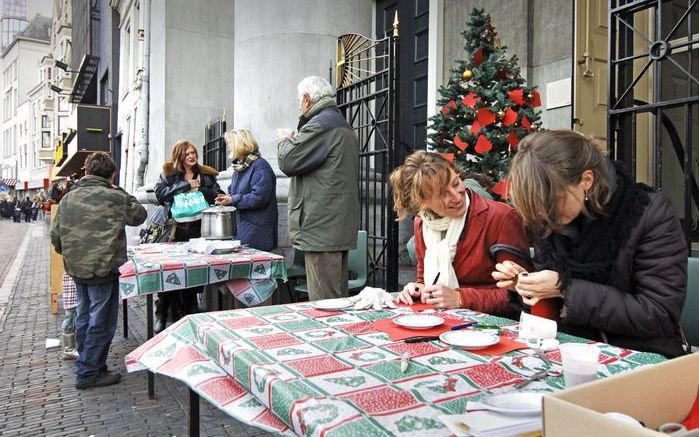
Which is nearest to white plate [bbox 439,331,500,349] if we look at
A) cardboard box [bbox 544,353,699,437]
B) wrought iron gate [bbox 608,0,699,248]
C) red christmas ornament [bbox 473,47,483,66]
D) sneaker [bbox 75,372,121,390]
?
cardboard box [bbox 544,353,699,437]

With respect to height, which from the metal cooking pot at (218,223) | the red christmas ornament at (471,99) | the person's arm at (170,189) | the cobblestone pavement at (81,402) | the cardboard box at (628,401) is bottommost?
the cobblestone pavement at (81,402)

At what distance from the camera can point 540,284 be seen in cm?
191

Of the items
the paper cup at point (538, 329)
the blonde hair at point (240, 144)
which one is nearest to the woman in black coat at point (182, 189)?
the blonde hair at point (240, 144)

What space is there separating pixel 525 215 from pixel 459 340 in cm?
51

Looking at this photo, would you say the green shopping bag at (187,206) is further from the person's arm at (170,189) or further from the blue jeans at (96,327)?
the blue jeans at (96,327)

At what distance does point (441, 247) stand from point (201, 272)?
2154 mm

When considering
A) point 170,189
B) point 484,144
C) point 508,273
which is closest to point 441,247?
point 508,273

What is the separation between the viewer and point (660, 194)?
6.23ft

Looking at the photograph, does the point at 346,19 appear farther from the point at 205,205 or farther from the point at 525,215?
the point at 525,215

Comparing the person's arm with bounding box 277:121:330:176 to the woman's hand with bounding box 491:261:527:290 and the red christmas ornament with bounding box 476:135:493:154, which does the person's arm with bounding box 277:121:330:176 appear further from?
the woman's hand with bounding box 491:261:527:290

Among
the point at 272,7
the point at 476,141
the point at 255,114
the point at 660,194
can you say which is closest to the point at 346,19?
the point at 272,7

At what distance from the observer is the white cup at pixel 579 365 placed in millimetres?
1191

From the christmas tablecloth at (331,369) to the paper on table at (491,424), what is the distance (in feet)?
0.12

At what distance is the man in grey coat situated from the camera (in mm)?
3984
